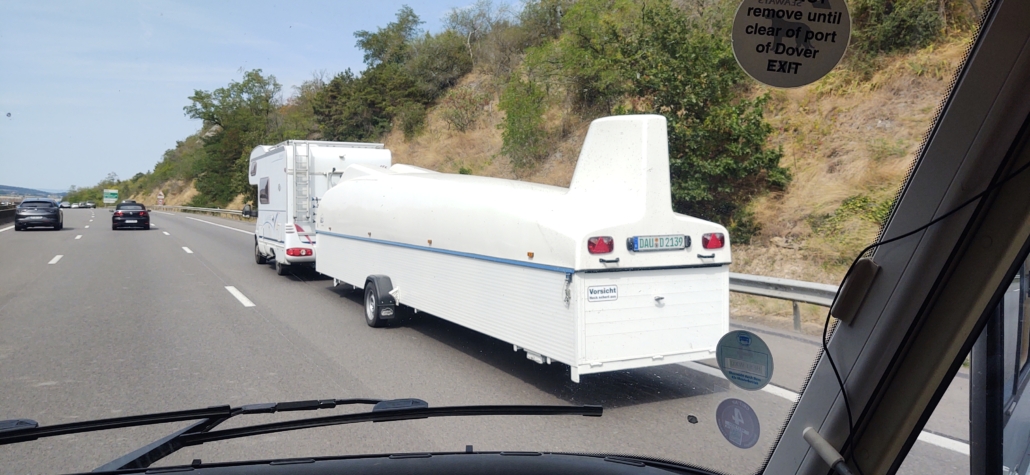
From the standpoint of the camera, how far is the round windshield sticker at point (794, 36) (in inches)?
78.5

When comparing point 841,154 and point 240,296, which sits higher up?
point 841,154

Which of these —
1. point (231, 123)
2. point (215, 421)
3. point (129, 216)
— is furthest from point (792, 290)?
point (129, 216)

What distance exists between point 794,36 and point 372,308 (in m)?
8.18

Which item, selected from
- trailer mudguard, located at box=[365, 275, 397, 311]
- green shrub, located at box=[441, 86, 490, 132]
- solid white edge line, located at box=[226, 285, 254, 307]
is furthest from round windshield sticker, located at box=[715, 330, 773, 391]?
solid white edge line, located at box=[226, 285, 254, 307]

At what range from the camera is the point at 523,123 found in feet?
11.9

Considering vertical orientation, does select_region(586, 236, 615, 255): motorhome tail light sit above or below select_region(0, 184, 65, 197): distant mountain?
below

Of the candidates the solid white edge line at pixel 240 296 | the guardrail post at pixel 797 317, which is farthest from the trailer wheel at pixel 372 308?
the guardrail post at pixel 797 317

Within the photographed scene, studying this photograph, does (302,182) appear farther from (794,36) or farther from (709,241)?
(794,36)

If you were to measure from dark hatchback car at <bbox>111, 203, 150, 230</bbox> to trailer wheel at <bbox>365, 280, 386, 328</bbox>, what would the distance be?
29786 mm

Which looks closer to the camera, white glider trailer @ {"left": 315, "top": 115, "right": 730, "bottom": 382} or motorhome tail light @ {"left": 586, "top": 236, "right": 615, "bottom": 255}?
white glider trailer @ {"left": 315, "top": 115, "right": 730, "bottom": 382}

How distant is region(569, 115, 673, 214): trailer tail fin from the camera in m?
3.27

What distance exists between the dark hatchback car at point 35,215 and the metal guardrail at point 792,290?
126 ft

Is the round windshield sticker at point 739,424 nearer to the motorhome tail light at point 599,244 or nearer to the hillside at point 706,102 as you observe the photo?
the hillside at point 706,102

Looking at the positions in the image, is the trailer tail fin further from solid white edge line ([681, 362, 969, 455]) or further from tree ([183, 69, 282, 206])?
tree ([183, 69, 282, 206])
